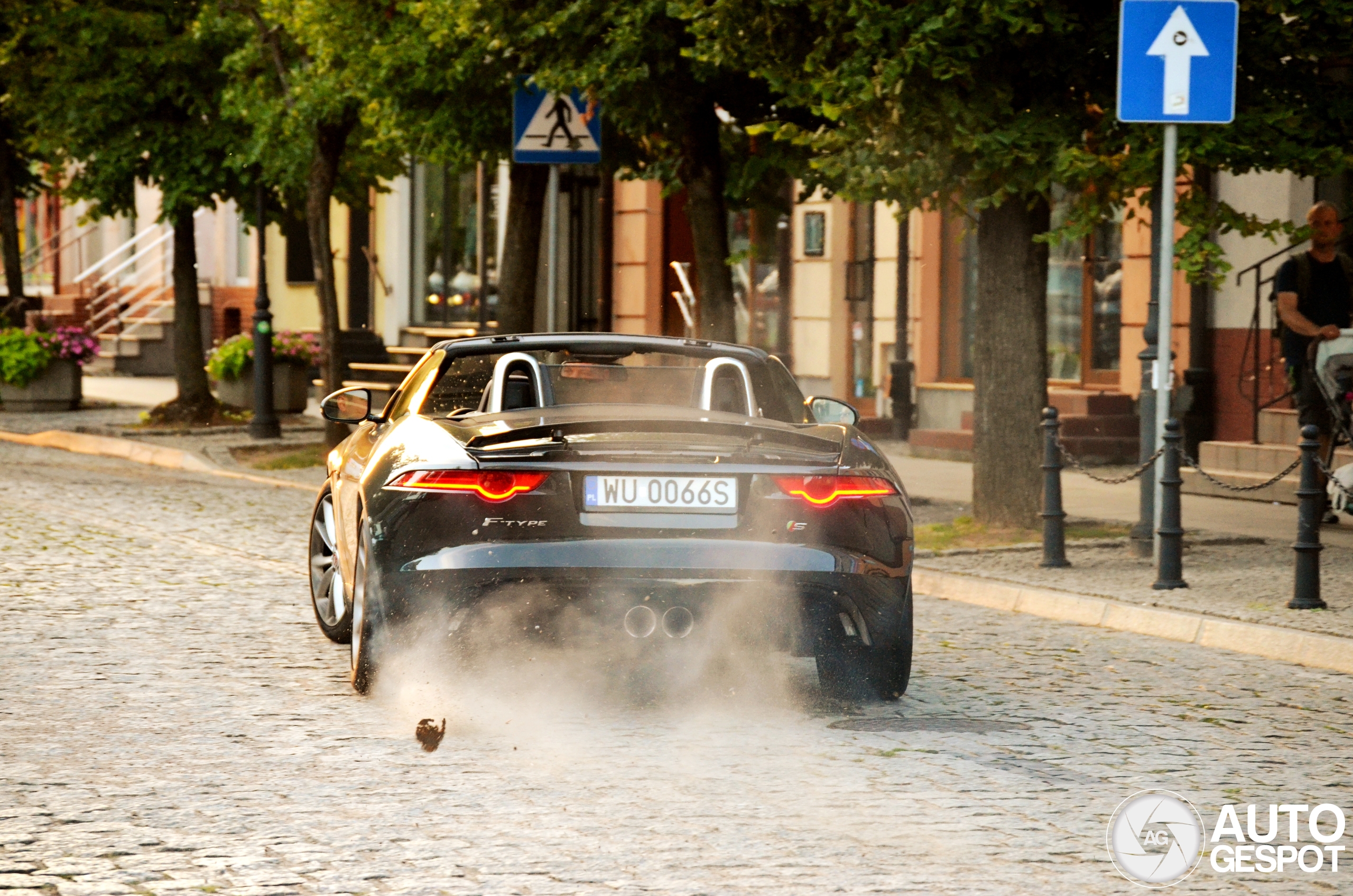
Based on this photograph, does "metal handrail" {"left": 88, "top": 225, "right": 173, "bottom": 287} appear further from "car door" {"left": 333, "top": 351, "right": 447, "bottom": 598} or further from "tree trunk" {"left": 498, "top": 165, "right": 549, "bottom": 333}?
"car door" {"left": 333, "top": 351, "right": 447, "bottom": 598}

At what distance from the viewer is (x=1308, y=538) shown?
31.2 ft

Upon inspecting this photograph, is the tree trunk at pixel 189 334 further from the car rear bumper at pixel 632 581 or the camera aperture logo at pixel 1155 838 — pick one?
the camera aperture logo at pixel 1155 838

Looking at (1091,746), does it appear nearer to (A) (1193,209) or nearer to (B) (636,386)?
(B) (636,386)

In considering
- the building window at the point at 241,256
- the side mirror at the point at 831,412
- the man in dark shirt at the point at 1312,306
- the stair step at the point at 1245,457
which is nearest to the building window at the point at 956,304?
the stair step at the point at 1245,457

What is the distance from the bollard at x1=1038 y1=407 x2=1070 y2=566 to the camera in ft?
36.1

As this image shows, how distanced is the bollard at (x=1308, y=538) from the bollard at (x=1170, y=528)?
26.6 inches

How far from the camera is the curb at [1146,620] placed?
28.0ft

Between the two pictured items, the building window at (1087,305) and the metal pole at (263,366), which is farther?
the metal pole at (263,366)

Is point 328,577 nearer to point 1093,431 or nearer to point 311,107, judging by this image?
point 311,107

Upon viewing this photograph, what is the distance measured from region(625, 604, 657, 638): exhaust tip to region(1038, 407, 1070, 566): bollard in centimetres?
491

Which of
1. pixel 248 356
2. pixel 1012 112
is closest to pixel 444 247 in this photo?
pixel 248 356

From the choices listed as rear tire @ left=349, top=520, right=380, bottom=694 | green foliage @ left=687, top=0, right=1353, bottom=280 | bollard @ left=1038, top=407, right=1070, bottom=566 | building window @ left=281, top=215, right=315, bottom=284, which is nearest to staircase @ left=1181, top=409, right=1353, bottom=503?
green foliage @ left=687, top=0, right=1353, bottom=280

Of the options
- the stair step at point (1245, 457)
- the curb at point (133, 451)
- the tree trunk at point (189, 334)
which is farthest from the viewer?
the tree trunk at point (189, 334)

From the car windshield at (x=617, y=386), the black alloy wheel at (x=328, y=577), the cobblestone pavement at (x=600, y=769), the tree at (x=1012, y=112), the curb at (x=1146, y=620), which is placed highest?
the tree at (x=1012, y=112)
